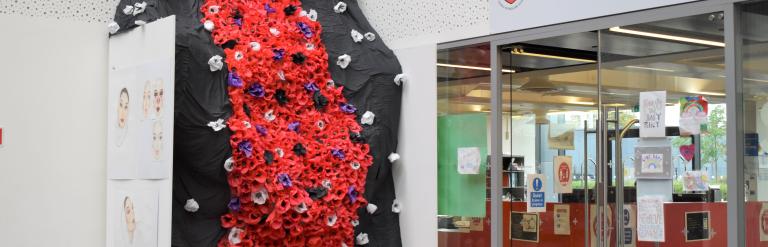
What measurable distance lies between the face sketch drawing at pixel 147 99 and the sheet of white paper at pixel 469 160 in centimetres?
206

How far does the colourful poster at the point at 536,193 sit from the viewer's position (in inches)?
222

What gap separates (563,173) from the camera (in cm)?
549

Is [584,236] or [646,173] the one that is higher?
[646,173]

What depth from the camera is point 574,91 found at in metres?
5.39

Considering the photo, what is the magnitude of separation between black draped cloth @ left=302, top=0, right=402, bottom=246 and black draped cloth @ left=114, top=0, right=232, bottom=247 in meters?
0.99

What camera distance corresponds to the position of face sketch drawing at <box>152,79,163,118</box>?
5.07 meters

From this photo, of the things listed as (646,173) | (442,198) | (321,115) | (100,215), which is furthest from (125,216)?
(646,173)

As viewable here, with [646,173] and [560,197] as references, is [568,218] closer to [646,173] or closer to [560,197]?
[560,197]

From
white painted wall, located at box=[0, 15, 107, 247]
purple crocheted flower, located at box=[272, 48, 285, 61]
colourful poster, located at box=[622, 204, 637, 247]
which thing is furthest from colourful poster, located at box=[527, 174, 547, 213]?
white painted wall, located at box=[0, 15, 107, 247]

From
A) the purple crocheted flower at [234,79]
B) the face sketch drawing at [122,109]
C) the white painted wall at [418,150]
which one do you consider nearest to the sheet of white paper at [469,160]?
the white painted wall at [418,150]

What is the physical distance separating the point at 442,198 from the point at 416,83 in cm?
81

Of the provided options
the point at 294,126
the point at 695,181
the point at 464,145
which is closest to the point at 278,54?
the point at 294,126

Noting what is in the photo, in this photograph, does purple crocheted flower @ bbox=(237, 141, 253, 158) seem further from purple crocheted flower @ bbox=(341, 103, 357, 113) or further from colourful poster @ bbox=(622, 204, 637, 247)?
colourful poster @ bbox=(622, 204, 637, 247)

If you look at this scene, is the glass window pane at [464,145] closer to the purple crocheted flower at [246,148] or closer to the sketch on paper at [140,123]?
the purple crocheted flower at [246,148]
